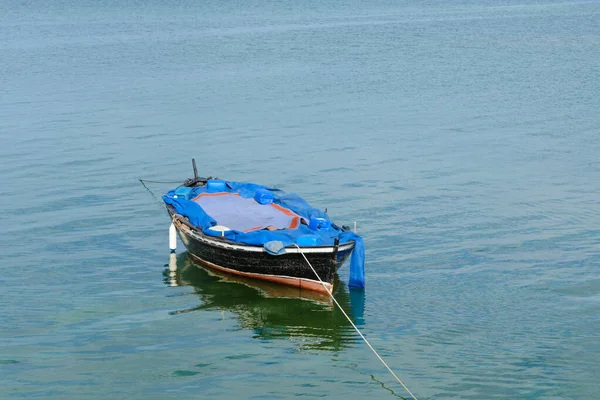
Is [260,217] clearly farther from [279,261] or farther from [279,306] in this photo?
[279,306]

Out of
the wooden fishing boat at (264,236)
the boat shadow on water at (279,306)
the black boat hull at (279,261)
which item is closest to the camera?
the boat shadow on water at (279,306)

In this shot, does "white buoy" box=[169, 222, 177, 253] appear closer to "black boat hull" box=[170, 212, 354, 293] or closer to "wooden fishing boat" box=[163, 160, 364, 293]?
"wooden fishing boat" box=[163, 160, 364, 293]

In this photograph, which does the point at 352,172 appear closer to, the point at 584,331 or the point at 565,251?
the point at 565,251

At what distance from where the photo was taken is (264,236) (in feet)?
81.2

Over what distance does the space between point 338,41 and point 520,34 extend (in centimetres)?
1633

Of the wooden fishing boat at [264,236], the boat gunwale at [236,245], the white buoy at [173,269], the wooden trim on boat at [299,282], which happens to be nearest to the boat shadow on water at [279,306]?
the white buoy at [173,269]

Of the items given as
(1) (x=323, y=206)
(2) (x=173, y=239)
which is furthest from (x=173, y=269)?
(1) (x=323, y=206)

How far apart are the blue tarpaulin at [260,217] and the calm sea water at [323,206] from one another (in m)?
1.54

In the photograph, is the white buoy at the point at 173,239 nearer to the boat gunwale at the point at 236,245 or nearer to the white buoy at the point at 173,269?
the white buoy at the point at 173,269

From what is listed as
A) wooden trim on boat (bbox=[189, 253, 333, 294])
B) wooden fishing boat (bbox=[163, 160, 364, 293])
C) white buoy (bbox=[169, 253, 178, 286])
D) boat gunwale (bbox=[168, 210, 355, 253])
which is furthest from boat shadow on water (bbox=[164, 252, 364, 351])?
boat gunwale (bbox=[168, 210, 355, 253])

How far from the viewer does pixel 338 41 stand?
260 ft

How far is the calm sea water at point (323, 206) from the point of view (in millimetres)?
20484

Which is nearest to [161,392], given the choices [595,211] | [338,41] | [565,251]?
[565,251]

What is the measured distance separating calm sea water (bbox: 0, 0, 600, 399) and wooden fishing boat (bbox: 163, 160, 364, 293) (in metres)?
0.68
